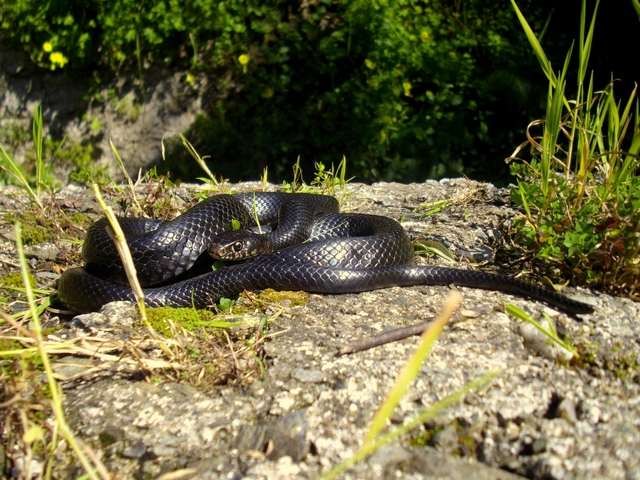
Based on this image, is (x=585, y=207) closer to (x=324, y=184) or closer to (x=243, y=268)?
(x=243, y=268)

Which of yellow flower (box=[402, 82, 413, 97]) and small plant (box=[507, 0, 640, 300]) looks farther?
yellow flower (box=[402, 82, 413, 97])

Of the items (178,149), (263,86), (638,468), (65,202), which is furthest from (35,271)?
(263,86)

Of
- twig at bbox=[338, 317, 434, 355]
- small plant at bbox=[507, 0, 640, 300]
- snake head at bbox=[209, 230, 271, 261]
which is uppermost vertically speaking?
small plant at bbox=[507, 0, 640, 300]

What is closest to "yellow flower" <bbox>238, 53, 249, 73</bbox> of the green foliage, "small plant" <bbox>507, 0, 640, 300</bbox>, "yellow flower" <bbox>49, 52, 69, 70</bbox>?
the green foliage

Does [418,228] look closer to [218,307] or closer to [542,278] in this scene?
[542,278]

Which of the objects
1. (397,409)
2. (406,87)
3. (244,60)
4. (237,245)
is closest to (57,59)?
(244,60)

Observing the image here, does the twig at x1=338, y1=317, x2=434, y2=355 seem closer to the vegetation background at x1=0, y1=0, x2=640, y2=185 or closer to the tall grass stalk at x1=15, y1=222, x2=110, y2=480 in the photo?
the tall grass stalk at x1=15, y1=222, x2=110, y2=480

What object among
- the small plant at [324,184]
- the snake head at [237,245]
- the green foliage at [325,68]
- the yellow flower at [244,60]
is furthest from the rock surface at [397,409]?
the yellow flower at [244,60]
